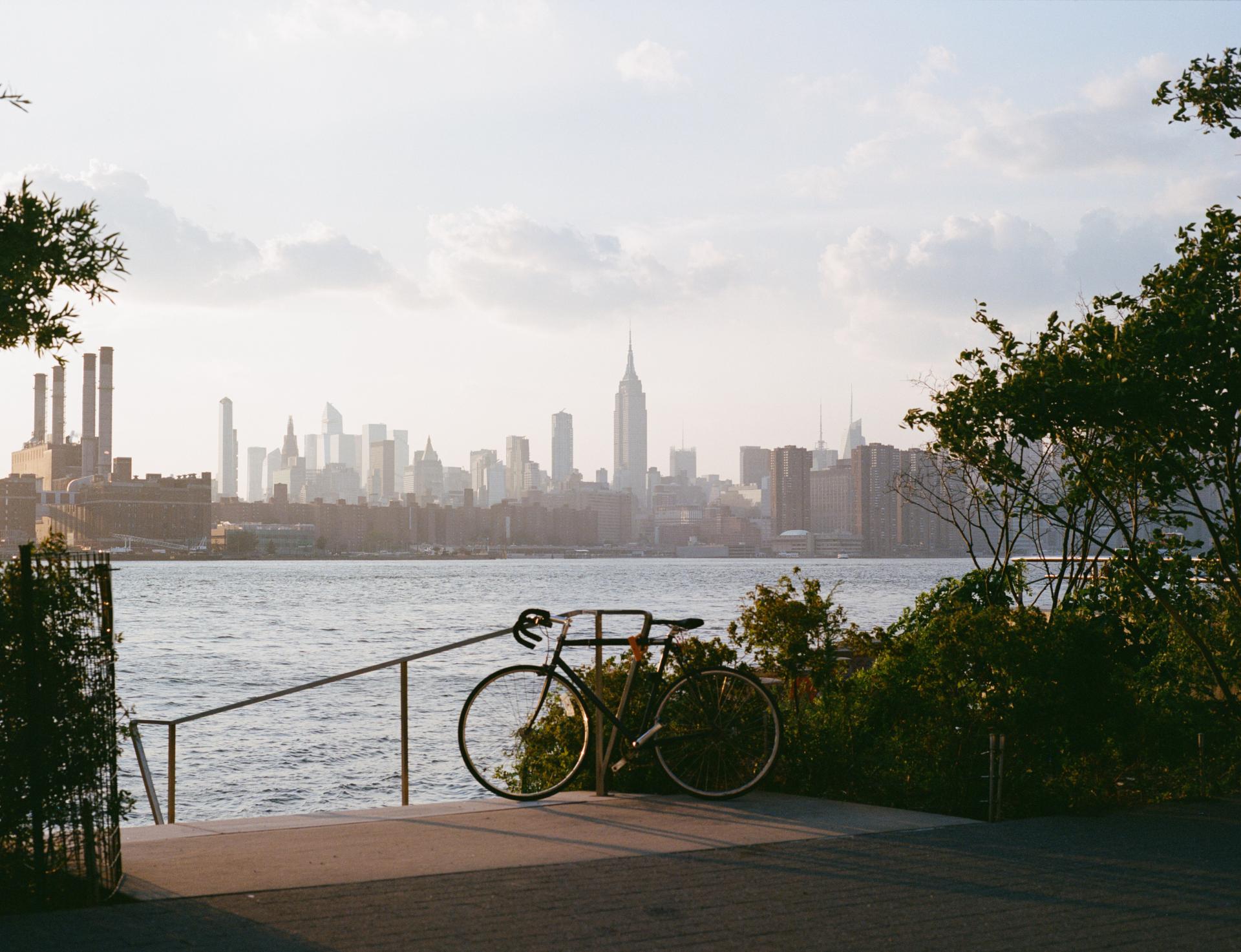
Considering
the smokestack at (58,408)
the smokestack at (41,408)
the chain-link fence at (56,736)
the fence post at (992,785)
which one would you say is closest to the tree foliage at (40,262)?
the chain-link fence at (56,736)

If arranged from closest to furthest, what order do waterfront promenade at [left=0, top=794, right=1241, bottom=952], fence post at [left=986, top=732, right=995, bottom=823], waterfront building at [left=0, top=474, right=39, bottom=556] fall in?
waterfront promenade at [left=0, top=794, right=1241, bottom=952]
fence post at [left=986, top=732, right=995, bottom=823]
waterfront building at [left=0, top=474, right=39, bottom=556]

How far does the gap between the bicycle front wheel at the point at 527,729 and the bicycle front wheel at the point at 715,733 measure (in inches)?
19.6

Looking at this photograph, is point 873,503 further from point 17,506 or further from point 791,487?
point 17,506

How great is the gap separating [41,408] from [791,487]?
357 feet

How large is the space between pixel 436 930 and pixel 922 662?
13.2 ft

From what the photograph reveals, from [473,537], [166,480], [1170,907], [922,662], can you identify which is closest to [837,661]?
[922,662]

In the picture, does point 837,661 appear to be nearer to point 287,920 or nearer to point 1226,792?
point 1226,792

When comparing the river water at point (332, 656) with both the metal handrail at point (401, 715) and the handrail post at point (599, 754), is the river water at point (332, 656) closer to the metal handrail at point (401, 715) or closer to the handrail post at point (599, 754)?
the metal handrail at point (401, 715)

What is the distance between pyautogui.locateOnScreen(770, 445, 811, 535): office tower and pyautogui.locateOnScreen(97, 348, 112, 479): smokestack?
3497 inches

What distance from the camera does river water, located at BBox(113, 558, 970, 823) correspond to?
22922 millimetres

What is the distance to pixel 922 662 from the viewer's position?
7555 mm

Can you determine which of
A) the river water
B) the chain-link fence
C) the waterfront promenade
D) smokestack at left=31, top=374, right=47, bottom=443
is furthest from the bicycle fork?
smokestack at left=31, top=374, right=47, bottom=443

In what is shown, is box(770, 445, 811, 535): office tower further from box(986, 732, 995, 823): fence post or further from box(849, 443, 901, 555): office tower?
box(986, 732, 995, 823): fence post

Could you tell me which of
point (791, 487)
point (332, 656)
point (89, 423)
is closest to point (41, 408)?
point (89, 423)
